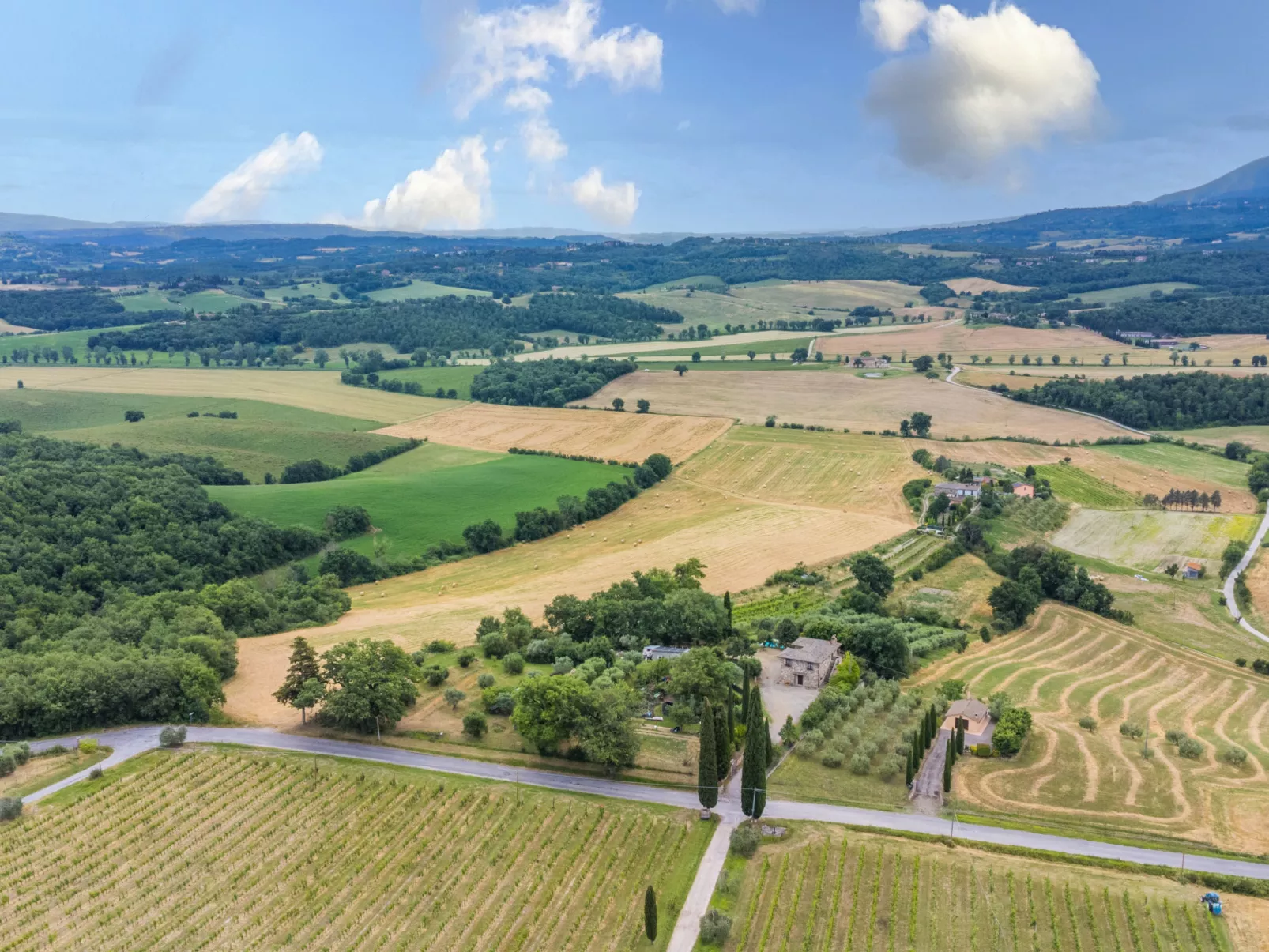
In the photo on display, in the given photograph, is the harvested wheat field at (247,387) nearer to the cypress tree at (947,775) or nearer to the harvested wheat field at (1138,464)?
the harvested wheat field at (1138,464)

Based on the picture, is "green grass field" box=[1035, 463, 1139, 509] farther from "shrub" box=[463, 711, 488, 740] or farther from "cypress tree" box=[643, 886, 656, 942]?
"cypress tree" box=[643, 886, 656, 942]

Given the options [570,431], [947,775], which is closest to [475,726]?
[947,775]

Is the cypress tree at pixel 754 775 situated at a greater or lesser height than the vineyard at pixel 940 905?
greater

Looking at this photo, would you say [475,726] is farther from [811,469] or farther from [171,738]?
[811,469]

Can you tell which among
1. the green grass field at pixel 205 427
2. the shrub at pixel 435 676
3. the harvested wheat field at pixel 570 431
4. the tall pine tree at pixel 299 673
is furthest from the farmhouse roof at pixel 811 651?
the green grass field at pixel 205 427

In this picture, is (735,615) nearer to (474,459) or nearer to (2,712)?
(2,712)

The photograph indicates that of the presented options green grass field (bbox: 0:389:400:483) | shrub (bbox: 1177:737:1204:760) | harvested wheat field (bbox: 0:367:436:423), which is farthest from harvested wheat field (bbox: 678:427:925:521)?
harvested wheat field (bbox: 0:367:436:423)
